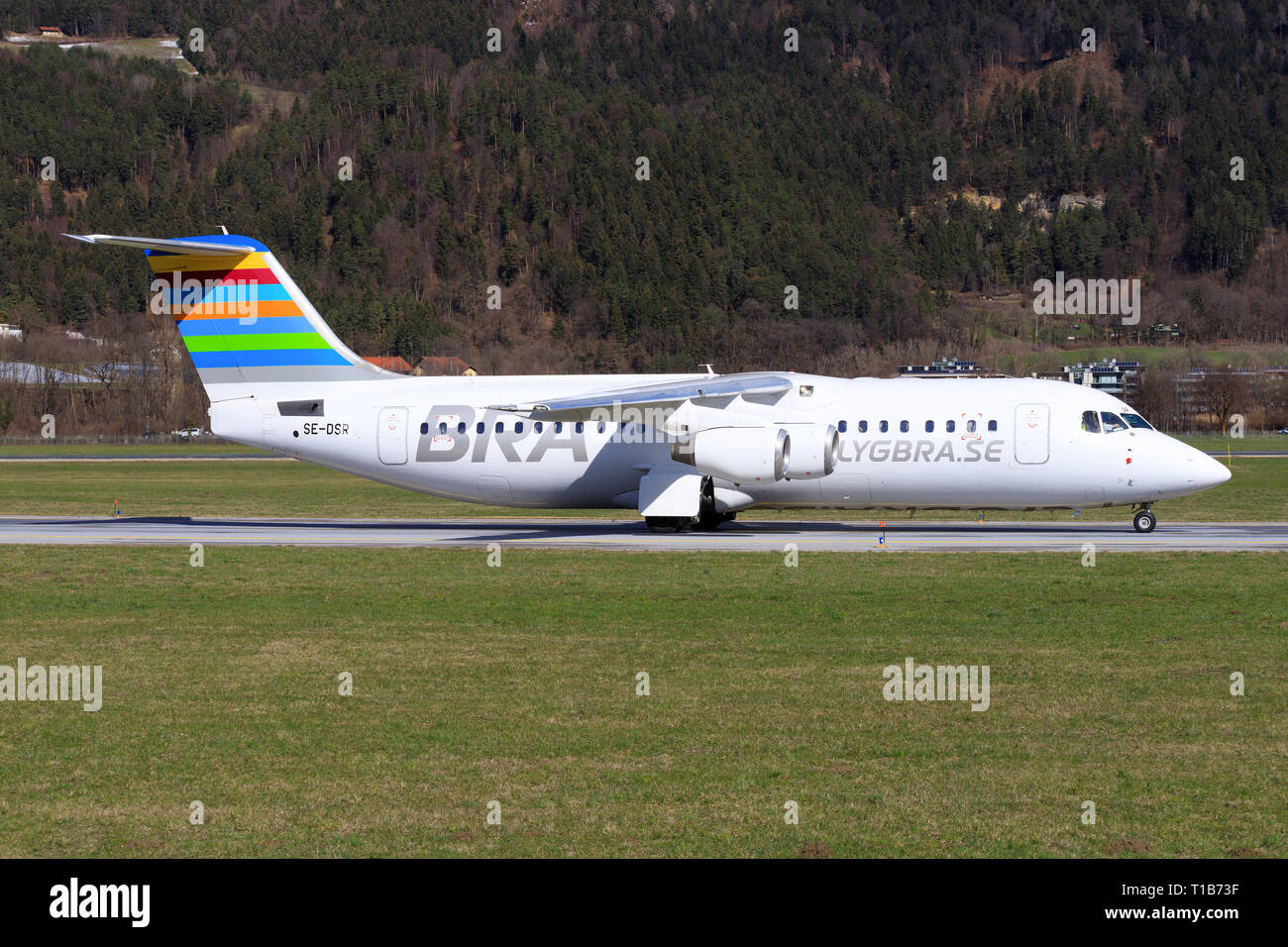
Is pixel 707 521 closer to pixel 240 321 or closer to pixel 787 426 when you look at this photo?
pixel 787 426

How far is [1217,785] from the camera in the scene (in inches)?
494

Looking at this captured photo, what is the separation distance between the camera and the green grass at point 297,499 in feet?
147

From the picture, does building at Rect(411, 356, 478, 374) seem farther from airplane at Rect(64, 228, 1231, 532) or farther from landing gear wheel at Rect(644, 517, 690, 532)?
landing gear wheel at Rect(644, 517, 690, 532)

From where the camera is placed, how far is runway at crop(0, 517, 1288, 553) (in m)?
32.8

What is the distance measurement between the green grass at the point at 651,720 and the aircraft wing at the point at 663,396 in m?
8.63

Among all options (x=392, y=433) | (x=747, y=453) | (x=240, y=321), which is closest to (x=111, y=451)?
(x=240, y=321)

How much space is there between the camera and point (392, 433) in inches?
1467

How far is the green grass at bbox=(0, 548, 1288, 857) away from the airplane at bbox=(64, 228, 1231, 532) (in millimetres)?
7890

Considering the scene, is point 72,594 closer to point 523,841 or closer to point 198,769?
point 198,769

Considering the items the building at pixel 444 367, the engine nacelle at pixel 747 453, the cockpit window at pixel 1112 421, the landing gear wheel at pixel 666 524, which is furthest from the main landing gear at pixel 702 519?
the building at pixel 444 367

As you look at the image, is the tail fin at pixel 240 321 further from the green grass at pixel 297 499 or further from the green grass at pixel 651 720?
the green grass at pixel 651 720

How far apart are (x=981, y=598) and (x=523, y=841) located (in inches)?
582

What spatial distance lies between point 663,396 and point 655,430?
1.29m
